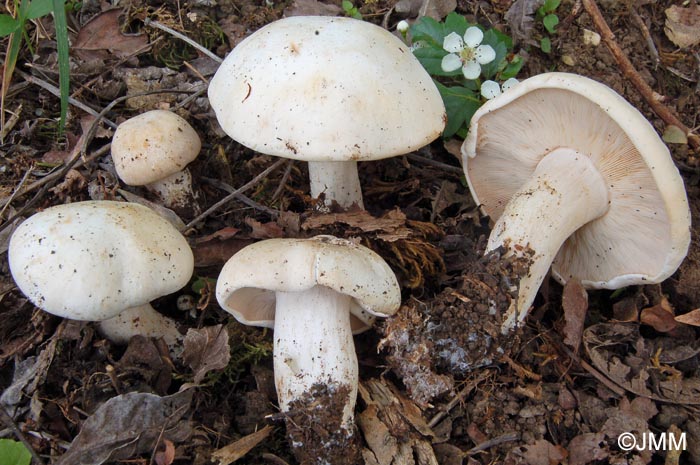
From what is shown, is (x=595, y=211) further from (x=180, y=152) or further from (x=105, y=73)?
(x=105, y=73)

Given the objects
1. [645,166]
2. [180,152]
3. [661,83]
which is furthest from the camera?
[661,83]

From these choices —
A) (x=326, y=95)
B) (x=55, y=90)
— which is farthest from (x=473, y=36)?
(x=55, y=90)

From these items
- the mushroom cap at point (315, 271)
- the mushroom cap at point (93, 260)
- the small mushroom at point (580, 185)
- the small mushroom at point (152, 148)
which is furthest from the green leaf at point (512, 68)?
the mushroom cap at point (93, 260)

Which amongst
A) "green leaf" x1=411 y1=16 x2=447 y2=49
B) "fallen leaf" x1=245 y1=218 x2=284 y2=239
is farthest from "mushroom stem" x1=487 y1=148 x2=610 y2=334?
"fallen leaf" x1=245 y1=218 x2=284 y2=239

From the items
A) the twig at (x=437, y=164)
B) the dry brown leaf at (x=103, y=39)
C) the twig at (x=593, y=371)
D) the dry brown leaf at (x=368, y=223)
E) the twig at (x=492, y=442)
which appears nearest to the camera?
the twig at (x=492, y=442)

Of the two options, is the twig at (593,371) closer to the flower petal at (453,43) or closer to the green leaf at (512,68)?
A: the green leaf at (512,68)

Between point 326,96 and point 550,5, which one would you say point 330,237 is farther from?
point 550,5

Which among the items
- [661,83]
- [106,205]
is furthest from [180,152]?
[661,83]
